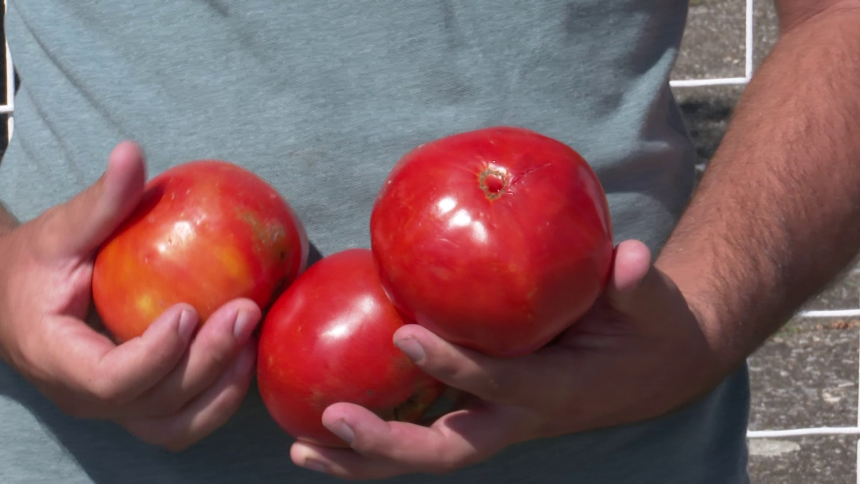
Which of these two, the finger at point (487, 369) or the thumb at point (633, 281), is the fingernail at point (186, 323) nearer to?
the finger at point (487, 369)

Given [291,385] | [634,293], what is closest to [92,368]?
[291,385]

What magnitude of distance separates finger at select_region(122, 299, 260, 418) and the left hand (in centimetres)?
13

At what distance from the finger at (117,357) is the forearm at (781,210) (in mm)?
619

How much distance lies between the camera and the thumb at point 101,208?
3.25 ft

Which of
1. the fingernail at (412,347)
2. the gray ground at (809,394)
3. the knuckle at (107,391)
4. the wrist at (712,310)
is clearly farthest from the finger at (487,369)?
the gray ground at (809,394)

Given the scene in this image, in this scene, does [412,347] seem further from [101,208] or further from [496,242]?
[101,208]

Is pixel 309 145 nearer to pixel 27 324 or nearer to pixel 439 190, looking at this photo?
pixel 439 190

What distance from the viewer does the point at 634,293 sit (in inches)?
36.9

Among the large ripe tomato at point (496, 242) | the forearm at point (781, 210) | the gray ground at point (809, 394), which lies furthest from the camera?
the gray ground at point (809, 394)

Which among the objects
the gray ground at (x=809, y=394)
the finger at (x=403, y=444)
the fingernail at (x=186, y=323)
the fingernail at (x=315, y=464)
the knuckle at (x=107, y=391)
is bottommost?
the gray ground at (x=809, y=394)

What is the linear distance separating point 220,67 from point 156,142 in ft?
0.44

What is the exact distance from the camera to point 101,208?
101 centimetres

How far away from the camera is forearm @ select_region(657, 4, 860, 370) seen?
1141 millimetres

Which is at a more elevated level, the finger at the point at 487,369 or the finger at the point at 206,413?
the finger at the point at 487,369
